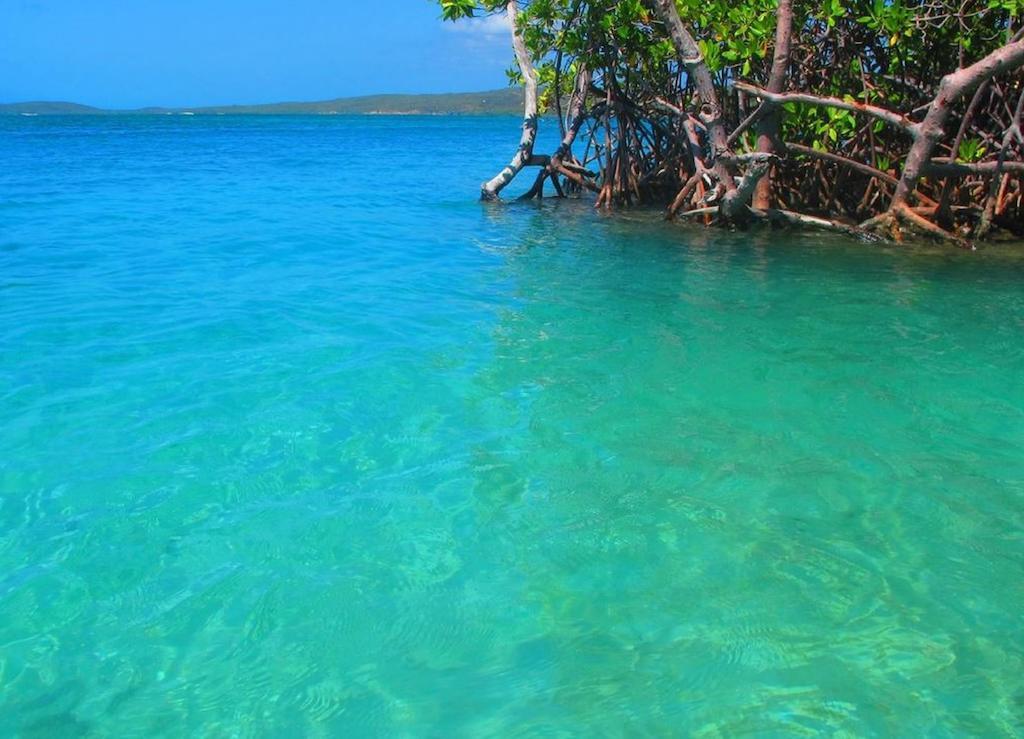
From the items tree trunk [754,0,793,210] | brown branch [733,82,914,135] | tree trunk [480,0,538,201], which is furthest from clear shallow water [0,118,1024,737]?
tree trunk [480,0,538,201]

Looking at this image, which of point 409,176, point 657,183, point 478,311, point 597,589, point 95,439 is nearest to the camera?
point 597,589

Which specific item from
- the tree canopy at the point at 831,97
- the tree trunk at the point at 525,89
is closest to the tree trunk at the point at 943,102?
the tree canopy at the point at 831,97

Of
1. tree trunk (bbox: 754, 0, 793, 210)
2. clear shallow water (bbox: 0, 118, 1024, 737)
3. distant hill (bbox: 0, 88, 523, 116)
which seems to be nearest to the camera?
clear shallow water (bbox: 0, 118, 1024, 737)

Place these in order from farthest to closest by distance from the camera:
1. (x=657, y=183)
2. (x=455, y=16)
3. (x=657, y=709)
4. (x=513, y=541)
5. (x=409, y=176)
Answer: (x=409, y=176), (x=657, y=183), (x=455, y=16), (x=513, y=541), (x=657, y=709)

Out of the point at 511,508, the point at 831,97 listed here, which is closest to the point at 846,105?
the point at 831,97

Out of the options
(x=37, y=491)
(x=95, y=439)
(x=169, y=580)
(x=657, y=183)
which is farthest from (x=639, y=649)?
(x=657, y=183)

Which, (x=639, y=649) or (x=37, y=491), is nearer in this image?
(x=639, y=649)

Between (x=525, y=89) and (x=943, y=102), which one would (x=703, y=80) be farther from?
(x=525, y=89)

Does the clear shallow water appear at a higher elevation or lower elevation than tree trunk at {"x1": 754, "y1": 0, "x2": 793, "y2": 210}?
lower

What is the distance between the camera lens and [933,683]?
282 cm

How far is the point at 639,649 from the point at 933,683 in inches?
35.8

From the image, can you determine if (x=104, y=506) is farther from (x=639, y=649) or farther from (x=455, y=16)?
(x=455, y=16)

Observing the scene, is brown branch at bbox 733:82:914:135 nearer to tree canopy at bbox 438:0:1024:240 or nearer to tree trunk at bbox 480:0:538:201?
tree canopy at bbox 438:0:1024:240

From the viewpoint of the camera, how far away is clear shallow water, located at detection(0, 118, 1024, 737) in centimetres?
281
